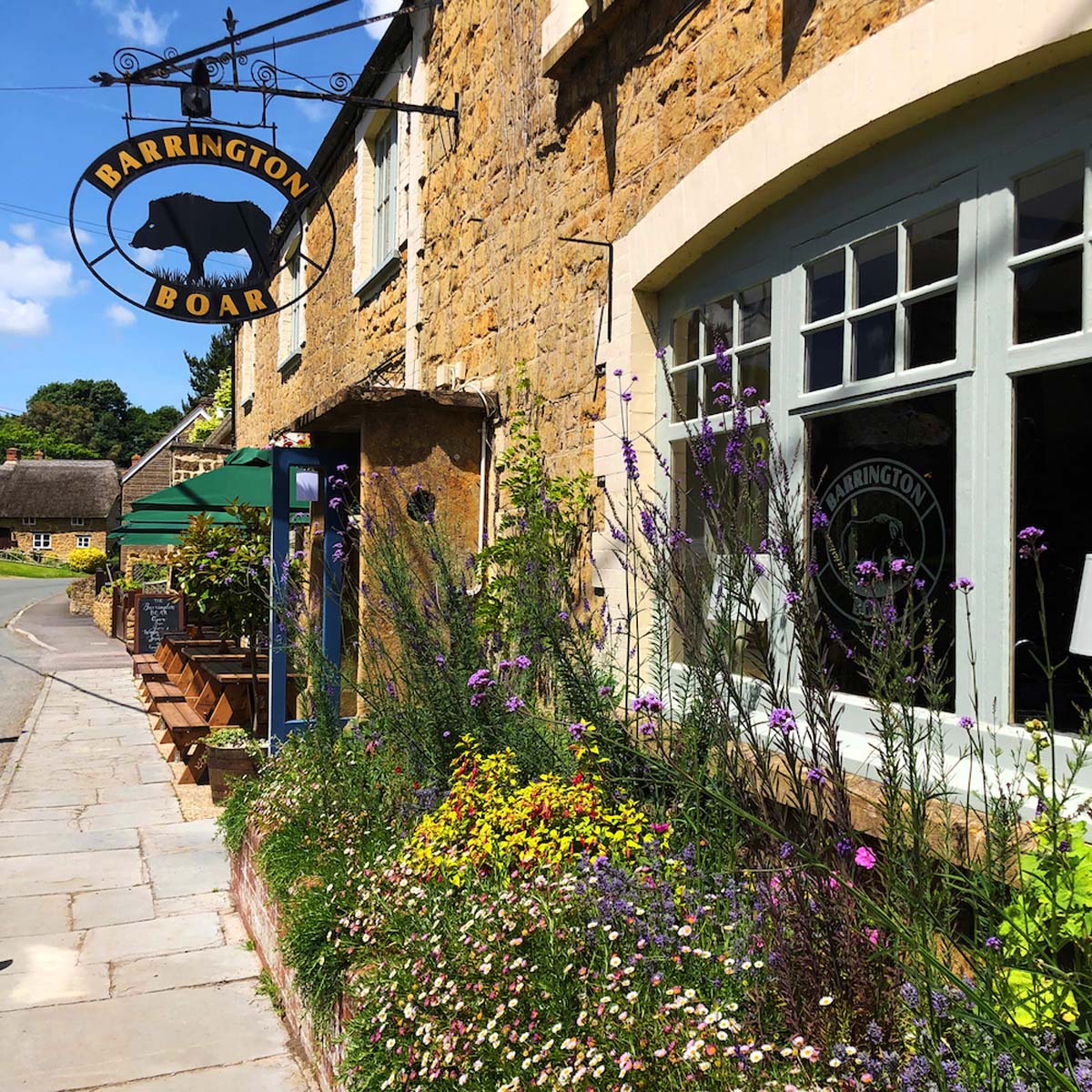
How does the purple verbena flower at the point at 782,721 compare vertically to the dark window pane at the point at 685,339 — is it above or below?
below

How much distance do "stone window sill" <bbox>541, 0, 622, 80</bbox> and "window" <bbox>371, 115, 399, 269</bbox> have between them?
128 inches

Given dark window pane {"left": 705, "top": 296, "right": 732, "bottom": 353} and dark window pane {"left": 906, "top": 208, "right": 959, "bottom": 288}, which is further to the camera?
dark window pane {"left": 705, "top": 296, "right": 732, "bottom": 353}

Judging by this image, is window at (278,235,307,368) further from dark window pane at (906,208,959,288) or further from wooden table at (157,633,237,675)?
dark window pane at (906,208,959,288)

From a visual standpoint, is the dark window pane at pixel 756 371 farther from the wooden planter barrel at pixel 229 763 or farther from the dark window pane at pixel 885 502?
the wooden planter barrel at pixel 229 763

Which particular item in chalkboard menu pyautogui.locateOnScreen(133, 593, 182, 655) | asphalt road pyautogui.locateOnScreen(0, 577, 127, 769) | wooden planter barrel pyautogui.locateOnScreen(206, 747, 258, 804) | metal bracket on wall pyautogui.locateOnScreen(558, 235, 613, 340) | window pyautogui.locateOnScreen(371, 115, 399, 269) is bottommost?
asphalt road pyautogui.locateOnScreen(0, 577, 127, 769)

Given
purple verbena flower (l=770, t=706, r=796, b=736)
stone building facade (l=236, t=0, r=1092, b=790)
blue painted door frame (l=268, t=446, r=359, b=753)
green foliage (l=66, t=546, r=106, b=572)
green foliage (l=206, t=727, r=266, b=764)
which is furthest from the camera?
green foliage (l=66, t=546, r=106, b=572)

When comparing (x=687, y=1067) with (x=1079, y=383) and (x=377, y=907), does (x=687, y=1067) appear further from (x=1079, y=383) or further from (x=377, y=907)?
(x=1079, y=383)

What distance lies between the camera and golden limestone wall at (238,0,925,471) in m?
3.79

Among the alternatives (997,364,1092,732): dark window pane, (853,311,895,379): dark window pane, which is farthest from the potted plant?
(997,364,1092,732): dark window pane

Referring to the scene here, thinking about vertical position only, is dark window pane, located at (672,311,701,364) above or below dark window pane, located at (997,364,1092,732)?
above

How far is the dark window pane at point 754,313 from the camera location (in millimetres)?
3895

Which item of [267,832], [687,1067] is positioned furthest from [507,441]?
[687,1067]

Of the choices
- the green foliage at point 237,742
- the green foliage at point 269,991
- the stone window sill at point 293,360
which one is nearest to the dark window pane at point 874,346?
the green foliage at point 269,991

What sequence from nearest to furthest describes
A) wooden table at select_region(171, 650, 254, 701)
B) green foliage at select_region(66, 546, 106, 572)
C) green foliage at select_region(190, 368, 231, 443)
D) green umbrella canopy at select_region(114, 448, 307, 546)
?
green umbrella canopy at select_region(114, 448, 307, 546)
wooden table at select_region(171, 650, 254, 701)
green foliage at select_region(190, 368, 231, 443)
green foliage at select_region(66, 546, 106, 572)
